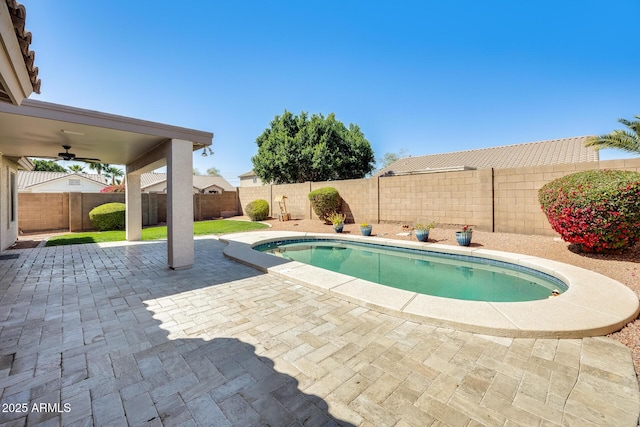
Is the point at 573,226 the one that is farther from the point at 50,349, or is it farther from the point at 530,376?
the point at 50,349

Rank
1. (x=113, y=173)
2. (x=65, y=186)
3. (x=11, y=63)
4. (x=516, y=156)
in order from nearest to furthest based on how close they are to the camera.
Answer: (x=11, y=63), (x=516, y=156), (x=65, y=186), (x=113, y=173)

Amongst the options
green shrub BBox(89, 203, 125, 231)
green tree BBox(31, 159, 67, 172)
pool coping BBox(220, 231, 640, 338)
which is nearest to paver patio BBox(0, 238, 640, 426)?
pool coping BBox(220, 231, 640, 338)

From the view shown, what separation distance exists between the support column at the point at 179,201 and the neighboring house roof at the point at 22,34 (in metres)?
3.11

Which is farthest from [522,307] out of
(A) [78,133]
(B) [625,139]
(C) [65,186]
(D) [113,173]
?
(D) [113,173]

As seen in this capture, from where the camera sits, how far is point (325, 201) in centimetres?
1351

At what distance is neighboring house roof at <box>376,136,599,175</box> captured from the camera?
16.0m

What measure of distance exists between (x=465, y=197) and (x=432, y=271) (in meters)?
4.60

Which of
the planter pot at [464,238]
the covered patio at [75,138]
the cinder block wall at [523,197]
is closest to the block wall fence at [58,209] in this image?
the covered patio at [75,138]

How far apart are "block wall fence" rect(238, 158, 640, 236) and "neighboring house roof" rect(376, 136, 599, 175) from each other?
4836mm

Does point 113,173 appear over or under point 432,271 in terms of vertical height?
over

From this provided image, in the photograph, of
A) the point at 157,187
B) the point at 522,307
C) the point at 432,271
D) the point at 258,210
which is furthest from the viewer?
the point at 157,187

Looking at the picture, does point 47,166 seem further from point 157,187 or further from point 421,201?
point 421,201

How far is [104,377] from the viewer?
2367 millimetres

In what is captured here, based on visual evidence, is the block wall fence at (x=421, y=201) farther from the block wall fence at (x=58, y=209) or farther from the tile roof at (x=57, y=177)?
the tile roof at (x=57, y=177)
